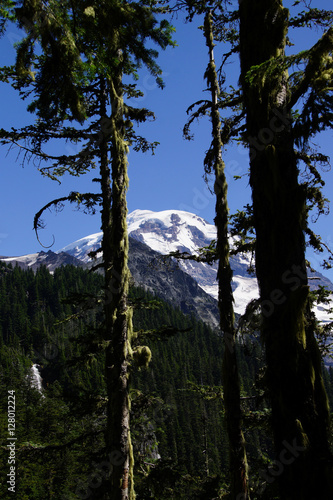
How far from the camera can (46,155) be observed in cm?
823

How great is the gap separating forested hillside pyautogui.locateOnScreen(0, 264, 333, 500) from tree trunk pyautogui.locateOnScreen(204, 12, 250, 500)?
531 millimetres

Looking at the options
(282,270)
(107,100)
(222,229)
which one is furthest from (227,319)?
(107,100)

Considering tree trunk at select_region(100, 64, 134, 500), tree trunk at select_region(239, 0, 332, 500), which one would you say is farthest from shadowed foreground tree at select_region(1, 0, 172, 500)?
tree trunk at select_region(239, 0, 332, 500)

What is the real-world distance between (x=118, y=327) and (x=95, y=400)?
99.6 inches

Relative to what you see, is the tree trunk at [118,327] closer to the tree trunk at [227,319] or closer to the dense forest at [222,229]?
the dense forest at [222,229]

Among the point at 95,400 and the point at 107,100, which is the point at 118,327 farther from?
the point at 107,100

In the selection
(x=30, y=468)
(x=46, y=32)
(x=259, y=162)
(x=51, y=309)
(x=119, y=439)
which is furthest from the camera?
(x=51, y=309)

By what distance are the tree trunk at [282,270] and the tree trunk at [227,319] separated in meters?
4.43

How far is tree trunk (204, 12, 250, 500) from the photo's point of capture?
275 inches

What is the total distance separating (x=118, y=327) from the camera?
681 centimetres

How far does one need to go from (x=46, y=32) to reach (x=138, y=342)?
6419 mm

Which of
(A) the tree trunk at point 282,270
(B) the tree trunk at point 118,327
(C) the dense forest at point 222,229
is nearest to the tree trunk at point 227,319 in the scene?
(C) the dense forest at point 222,229

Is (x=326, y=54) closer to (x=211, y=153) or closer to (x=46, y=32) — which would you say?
(x=46, y=32)

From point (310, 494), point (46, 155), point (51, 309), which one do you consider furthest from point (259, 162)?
point (51, 309)
